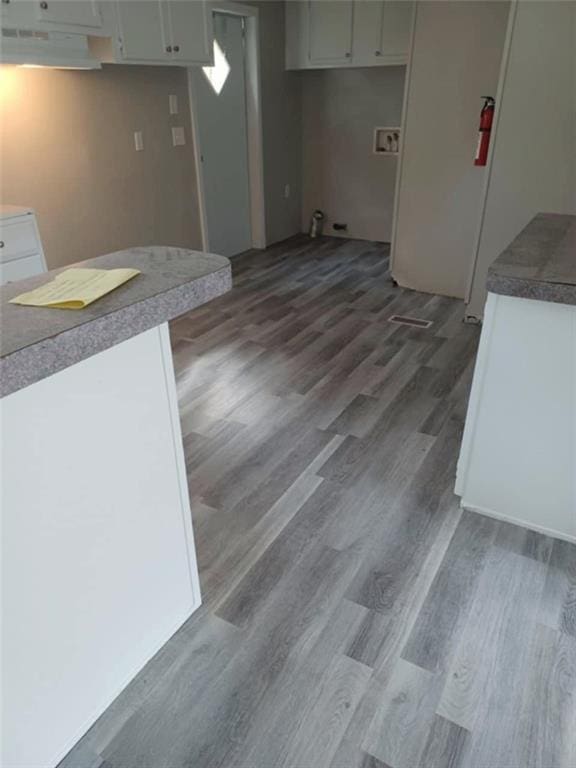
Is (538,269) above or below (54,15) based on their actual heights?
below

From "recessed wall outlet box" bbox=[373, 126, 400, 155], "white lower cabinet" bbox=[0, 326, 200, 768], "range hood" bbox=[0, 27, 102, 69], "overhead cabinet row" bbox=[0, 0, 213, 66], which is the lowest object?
"white lower cabinet" bbox=[0, 326, 200, 768]

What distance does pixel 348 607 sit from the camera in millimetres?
1599

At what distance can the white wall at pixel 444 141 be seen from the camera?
→ 3352 millimetres

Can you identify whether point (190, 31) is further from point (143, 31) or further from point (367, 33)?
point (367, 33)

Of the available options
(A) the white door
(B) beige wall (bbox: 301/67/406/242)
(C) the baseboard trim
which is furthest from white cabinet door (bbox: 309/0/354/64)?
(C) the baseboard trim

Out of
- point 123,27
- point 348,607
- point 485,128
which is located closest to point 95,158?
point 123,27

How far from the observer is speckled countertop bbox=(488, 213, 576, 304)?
1511 mm

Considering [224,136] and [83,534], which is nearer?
[83,534]

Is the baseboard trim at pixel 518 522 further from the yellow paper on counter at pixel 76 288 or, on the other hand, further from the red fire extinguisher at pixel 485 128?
the red fire extinguisher at pixel 485 128

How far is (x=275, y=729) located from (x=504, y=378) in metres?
1.22

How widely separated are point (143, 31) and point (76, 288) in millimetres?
2952

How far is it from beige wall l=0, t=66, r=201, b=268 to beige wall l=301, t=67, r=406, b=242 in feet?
6.24

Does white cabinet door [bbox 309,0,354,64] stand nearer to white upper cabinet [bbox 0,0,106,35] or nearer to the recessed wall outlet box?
the recessed wall outlet box

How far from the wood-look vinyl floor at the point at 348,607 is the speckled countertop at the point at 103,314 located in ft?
3.20
